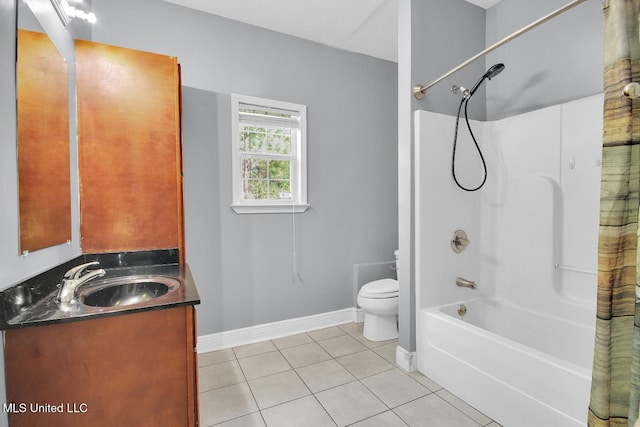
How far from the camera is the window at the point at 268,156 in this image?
264 centimetres

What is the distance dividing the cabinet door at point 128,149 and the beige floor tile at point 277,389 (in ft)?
3.51

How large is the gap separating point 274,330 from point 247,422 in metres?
1.08

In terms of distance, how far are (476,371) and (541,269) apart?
951 millimetres

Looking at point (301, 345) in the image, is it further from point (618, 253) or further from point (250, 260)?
point (618, 253)

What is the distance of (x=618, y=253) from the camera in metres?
1.03

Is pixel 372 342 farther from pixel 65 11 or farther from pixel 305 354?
pixel 65 11

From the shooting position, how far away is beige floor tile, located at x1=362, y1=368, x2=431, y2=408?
188cm

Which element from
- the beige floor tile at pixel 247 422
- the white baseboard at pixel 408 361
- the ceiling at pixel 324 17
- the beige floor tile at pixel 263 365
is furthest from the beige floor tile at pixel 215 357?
the ceiling at pixel 324 17

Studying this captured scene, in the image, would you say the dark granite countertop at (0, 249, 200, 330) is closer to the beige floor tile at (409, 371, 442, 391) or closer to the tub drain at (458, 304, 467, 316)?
the beige floor tile at (409, 371, 442, 391)

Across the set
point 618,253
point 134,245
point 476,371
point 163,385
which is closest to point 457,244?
point 476,371

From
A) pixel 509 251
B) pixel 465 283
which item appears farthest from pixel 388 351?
pixel 509 251

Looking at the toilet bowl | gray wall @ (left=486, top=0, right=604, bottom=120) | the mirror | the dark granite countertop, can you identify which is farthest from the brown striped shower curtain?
the mirror

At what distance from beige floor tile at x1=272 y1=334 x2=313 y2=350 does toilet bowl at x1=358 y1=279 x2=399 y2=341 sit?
0.53m

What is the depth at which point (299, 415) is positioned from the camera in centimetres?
176
